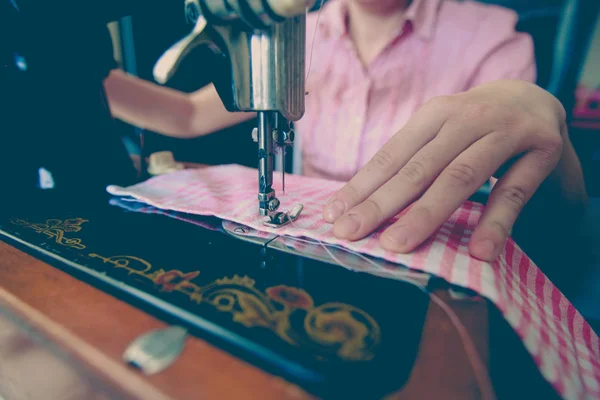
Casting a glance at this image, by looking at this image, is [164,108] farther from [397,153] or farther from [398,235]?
[398,235]

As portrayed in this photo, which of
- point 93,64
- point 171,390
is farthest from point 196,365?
point 93,64

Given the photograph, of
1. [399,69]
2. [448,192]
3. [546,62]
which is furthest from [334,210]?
[546,62]

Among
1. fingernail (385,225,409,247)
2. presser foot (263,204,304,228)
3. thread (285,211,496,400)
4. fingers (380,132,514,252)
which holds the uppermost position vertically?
fingers (380,132,514,252)

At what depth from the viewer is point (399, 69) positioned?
1.09 m

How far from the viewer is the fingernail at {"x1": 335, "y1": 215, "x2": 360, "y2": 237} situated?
44 cm

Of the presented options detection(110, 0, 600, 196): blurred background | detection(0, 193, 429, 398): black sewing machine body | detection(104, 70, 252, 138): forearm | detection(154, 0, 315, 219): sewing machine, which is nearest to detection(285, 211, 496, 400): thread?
detection(0, 193, 429, 398): black sewing machine body

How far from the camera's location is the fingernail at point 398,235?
414 millimetres

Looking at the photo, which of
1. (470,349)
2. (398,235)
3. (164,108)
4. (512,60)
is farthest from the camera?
(164,108)

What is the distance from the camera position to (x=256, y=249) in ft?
1.49

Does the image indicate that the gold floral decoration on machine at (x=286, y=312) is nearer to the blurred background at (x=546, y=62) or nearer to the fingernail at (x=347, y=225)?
the fingernail at (x=347, y=225)

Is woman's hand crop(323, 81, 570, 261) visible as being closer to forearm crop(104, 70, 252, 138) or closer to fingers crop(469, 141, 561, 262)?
fingers crop(469, 141, 561, 262)

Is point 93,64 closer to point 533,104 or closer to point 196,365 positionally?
point 196,365

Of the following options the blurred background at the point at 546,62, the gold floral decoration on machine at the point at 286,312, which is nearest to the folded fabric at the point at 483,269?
the gold floral decoration on machine at the point at 286,312

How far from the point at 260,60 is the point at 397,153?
262 millimetres
